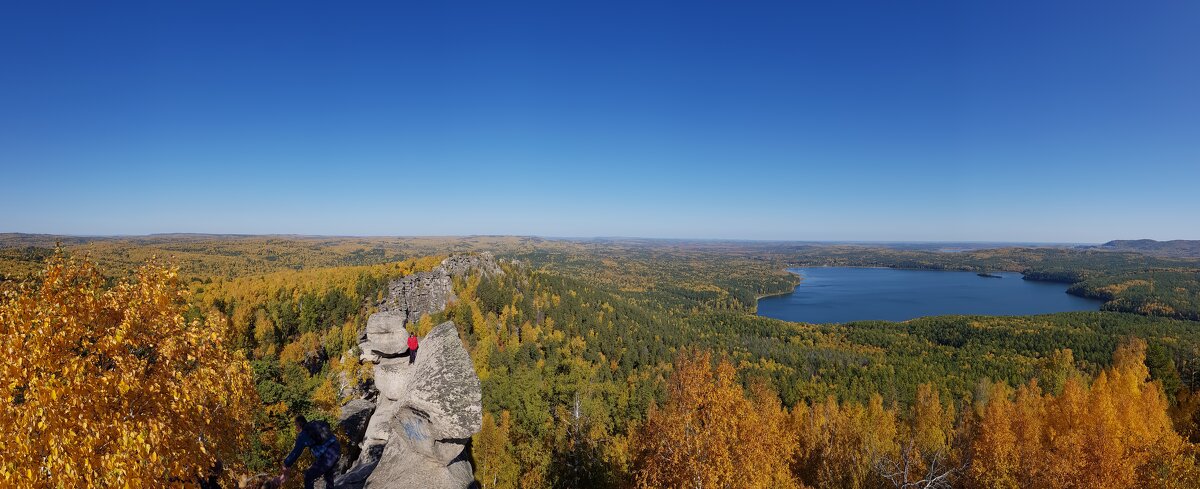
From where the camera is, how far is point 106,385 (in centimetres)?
943

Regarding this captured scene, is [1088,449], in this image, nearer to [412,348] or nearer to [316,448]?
[412,348]

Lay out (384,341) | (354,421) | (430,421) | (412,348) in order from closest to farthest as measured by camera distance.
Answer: (430,421)
(412,348)
(384,341)
(354,421)

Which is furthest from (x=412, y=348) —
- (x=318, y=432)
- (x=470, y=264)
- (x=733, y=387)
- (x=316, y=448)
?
(x=470, y=264)

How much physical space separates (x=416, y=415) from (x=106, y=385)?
7.84m

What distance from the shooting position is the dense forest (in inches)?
795

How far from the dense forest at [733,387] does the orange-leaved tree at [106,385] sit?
0.72 m

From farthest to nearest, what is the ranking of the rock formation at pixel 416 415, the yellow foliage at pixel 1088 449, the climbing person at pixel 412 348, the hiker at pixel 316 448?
the yellow foliage at pixel 1088 449 < the climbing person at pixel 412 348 < the rock formation at pixel 416 415 < the hiker at pixel 316 448

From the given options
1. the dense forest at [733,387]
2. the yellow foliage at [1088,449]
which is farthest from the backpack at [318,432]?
the yellow foliage at [1088,449]

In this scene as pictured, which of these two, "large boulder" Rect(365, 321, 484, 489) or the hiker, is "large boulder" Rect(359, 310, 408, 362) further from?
the hiker

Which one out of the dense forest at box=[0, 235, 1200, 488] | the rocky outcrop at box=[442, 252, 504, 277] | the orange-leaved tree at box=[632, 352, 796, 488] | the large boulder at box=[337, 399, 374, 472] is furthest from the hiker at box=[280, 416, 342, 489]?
the rocky outcrop at box=[442, 252, 504, 277]

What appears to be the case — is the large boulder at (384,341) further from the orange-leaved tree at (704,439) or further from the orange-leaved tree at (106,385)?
the orange-leaved tree at (704,439)

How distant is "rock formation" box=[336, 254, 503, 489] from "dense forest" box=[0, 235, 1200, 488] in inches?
193

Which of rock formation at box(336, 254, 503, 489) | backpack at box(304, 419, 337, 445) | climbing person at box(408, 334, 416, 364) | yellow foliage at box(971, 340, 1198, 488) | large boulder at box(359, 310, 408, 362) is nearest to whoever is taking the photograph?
backpack at box(304, 419, 337, 445)

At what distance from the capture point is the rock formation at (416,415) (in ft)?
43.8
